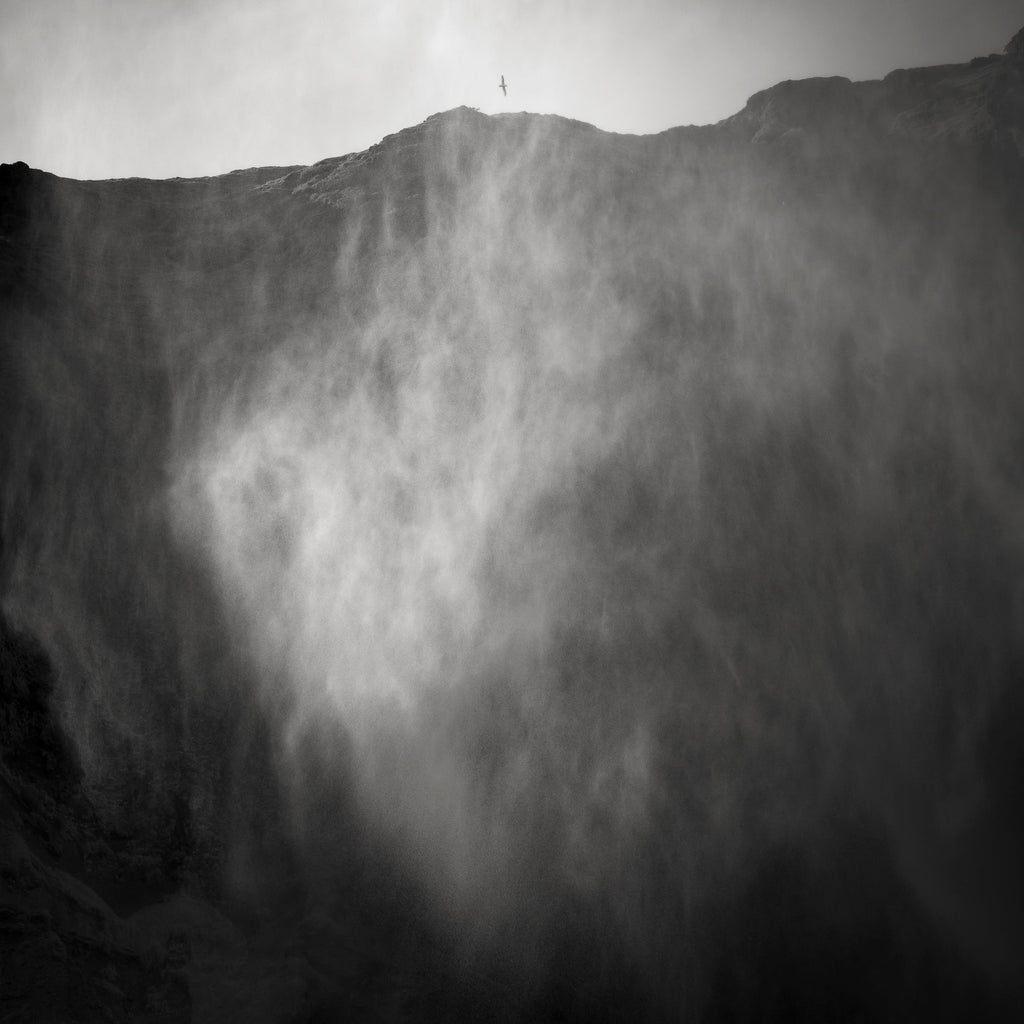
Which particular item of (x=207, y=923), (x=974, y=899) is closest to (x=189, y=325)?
(x=207, y=923)

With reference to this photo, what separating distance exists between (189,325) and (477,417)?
6.53 m

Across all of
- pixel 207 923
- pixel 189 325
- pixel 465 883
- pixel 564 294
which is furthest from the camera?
pixel 564 294

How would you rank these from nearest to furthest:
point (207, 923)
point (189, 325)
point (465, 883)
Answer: point (207, 923)
point (465, 883)
point (189, 325)

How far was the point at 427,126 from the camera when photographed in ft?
63.7

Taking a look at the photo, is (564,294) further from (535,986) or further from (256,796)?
(535,986)

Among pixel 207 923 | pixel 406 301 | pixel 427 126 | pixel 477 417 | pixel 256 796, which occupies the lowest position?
pixel 207 923

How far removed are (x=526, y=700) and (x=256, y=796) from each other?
529cm

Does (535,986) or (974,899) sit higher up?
(974,899)

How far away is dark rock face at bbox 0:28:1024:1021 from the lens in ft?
44.1

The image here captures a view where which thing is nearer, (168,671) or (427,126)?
(168,671)

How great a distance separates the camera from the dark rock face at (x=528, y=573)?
13445 mm

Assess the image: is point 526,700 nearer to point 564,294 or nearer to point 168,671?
point 168,671

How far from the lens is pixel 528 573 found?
16.6 meters

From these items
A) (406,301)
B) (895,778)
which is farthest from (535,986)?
(406,301)
